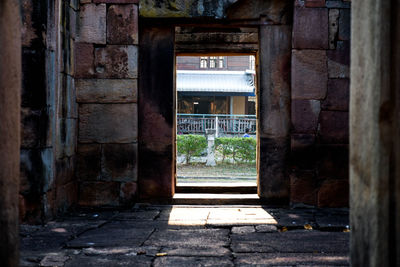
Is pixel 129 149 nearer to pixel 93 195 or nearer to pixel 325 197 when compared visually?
pixel 93 195

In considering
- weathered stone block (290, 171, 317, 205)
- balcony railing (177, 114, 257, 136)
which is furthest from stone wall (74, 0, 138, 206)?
balcony railing (177, 114, 257, 136)

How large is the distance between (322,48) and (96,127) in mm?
2967

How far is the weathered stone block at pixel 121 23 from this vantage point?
17.3 ft

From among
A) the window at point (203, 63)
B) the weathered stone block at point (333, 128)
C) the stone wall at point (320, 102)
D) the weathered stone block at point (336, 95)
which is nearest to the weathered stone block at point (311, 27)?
the stone wall at point (320, 102)

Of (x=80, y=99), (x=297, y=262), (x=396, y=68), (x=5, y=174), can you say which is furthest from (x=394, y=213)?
(x=80, y=99)

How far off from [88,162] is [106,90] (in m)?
0.93

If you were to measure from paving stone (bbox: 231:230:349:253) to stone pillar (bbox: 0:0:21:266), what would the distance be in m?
1.86

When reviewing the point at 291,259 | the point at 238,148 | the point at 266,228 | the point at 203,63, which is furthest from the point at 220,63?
the point at 291,259

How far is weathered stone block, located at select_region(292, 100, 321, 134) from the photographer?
205 inches

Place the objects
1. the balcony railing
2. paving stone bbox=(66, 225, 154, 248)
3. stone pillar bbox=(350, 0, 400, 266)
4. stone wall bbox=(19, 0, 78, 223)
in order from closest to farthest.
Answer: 1. stone pillar bbox=(350, 0, 400, 266)
2. paving stone bbox=(66, 225, 154, 248)
3. stone wall bbox=(19, 0, 78, 223)
4. the balcony railing

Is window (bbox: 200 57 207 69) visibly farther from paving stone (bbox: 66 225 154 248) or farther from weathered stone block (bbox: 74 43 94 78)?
paving stone (bbox: 66 225 154 248)

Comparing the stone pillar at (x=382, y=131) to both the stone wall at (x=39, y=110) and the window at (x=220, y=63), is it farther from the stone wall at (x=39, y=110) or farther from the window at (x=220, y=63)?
the window at (x=220, y=63)

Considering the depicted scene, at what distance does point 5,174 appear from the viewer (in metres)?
1.79

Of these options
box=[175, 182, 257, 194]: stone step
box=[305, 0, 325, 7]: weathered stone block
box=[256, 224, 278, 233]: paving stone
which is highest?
box=[305, 0, 325, 7]: weathered stone block
